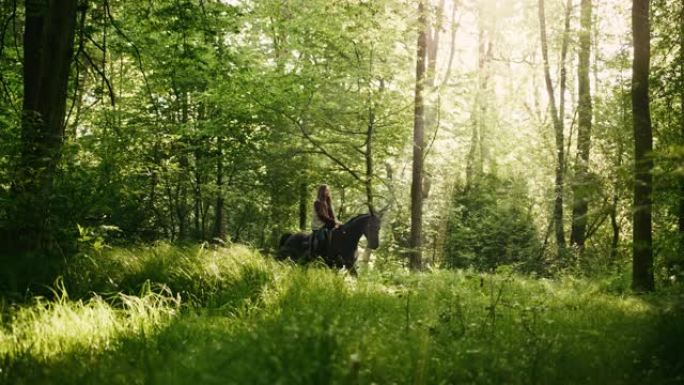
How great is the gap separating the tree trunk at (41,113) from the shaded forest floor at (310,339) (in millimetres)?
854

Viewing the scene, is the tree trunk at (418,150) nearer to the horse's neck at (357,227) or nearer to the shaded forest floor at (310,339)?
the horse's neck at (357,227)

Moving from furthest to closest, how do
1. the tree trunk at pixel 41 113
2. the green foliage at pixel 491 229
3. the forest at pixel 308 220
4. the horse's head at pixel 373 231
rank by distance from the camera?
1. the green foliage at pixel 491 229
2. the horse's head at pixel 373 231
3. the tree trunk at pixel 41 113
4. the forest at pixel 308 220

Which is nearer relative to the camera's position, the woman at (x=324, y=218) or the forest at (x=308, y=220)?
the forest at (x=308, y=220)

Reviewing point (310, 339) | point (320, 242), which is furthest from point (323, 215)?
point (310, 339)

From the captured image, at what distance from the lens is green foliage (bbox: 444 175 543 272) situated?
21.0 metres

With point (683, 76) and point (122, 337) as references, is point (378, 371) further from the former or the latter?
point (683, 76)

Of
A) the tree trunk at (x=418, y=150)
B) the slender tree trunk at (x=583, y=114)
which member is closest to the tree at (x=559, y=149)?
the slender tree trunk at (x=583, y=114)

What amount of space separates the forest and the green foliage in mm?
109

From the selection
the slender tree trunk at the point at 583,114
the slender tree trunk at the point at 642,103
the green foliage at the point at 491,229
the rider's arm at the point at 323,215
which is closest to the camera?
the slender tree trunk at the point at 642,103

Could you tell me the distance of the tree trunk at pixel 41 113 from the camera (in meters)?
6.82

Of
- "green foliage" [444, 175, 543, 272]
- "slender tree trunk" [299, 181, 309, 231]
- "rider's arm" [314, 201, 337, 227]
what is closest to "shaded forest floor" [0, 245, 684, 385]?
"rider's arm" [314, 201, 337, 227]

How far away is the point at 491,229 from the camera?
71.8 feet

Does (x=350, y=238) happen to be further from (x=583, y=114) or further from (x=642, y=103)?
(x=583, y=114)

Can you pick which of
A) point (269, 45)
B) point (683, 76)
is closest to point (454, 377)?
point (683, 76)
